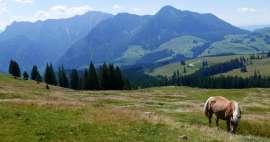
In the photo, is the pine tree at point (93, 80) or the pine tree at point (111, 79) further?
the pine tree at point (93, 80)

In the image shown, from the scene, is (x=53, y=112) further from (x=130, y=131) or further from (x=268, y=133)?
(x=268, y=133)

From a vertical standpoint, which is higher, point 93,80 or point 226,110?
point 93,80

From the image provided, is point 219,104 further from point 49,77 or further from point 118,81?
point 49,77

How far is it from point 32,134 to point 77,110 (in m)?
9.05

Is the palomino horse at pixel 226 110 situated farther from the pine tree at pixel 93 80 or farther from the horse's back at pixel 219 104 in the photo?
the pine tree at pixel 93 80

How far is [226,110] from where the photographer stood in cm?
2956

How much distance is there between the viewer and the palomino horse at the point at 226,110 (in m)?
28.2

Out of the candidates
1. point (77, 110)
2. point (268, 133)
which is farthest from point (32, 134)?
point (268, 133)

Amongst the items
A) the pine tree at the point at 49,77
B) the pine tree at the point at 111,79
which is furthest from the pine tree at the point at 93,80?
the pine tree at the point at 49,77

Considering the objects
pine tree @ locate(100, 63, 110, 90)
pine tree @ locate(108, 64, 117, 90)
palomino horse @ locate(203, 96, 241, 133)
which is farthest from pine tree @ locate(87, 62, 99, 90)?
palomino horse @ locate(203, 96, 241, 133)

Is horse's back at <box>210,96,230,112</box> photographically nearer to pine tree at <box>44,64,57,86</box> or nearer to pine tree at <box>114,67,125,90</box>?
pine tree at <box>114,67,125,90</box>

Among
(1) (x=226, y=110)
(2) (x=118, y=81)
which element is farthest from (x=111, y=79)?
(1) (x=226, y=110)

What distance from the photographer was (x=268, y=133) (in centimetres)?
3466

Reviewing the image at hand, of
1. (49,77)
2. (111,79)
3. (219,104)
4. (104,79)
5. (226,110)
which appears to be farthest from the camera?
(49,77)
